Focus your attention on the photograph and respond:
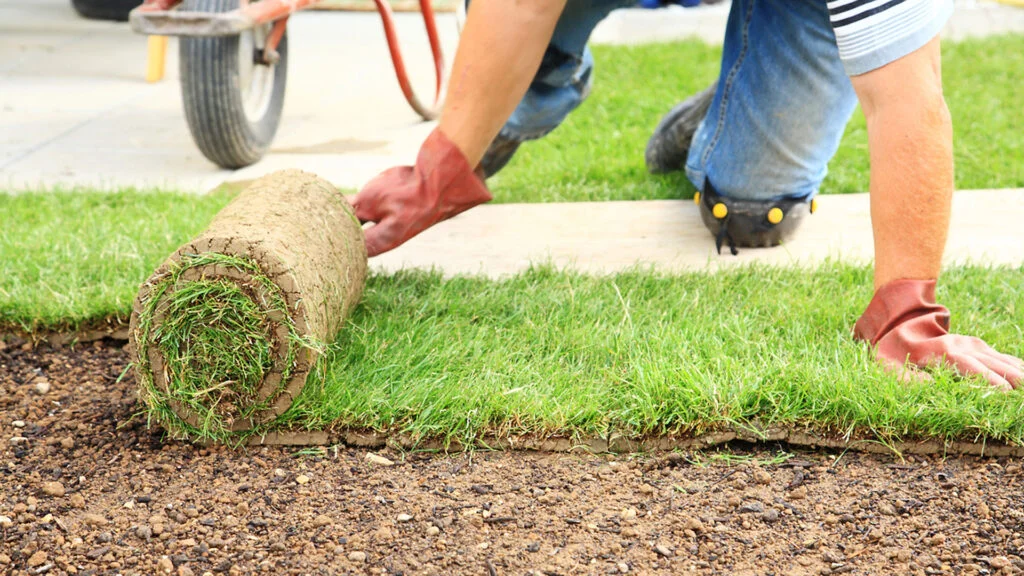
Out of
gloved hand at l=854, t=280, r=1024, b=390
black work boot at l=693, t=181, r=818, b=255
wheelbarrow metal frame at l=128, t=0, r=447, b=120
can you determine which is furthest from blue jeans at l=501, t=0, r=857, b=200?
wheelbarrow metal frame at l=128, t=0, r=447, b=120

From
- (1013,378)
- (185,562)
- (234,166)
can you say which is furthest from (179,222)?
(1013,378)

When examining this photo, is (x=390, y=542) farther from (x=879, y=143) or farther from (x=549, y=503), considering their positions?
(x=879, y=143)

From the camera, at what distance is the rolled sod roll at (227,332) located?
1.83 m

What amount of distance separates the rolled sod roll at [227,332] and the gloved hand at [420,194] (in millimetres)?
532

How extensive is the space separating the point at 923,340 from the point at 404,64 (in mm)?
2953

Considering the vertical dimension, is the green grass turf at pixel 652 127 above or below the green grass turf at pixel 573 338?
above

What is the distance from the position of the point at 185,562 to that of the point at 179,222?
1.61 m

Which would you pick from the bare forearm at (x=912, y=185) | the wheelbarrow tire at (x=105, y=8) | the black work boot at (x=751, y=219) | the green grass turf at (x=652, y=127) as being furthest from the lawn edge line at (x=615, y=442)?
the wheelbarrow tire at (x=105, y=8)

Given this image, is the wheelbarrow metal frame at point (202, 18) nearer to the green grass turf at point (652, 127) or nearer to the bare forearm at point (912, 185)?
the green grass turf at point (652, 127)

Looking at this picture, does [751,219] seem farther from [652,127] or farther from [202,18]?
[202,18]

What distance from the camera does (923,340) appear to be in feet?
6.57

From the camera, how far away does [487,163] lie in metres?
3.24

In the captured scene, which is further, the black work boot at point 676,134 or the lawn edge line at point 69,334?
the black work boot at point 676,134

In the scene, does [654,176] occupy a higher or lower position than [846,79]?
lower
